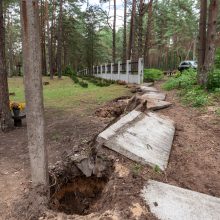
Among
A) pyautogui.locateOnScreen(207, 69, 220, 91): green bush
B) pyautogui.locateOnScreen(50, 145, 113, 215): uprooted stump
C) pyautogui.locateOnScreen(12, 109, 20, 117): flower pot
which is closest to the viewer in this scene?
pyautogui.locateOnScreen(50, 145, 113, 215): uprooted stump

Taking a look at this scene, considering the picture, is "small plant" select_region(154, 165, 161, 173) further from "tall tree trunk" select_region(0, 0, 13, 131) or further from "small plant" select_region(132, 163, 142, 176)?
"tall tree trunk" select_region(0, 0, 13, 131)

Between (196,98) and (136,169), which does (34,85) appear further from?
(196,98)

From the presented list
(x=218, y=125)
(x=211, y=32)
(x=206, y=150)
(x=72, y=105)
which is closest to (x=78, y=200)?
(x=206, y=150)

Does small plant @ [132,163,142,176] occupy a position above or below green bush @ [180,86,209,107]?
below

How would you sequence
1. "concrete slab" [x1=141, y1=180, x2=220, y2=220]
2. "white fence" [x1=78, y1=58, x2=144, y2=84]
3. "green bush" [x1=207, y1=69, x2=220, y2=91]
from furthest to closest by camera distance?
"white fence" [x1=78, y1=58, x2=144, y2=84], "green bush" [x1=207, y1=69, x2=220, y2=91], "concrete slab" [x1=141, y1=180, x2=220, y2=220]

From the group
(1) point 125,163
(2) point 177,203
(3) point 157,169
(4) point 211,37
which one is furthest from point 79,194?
(4) point 211,37

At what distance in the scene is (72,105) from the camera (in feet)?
28.3

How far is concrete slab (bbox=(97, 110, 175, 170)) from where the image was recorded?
11.8 ft

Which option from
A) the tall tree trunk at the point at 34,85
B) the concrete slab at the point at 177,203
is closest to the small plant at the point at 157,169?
the concrete slab at the point at 177,203

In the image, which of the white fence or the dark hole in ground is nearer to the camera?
the dark hole in ground

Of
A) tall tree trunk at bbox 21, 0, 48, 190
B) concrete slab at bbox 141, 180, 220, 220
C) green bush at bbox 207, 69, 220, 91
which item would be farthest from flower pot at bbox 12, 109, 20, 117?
green bush at bbox 207, 69, 220, 91

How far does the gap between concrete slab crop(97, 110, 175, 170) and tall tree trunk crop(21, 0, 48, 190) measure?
3.29 feet

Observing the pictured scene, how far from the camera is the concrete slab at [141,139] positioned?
3590 mm

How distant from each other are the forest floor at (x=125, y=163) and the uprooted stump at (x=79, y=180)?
229 mm
